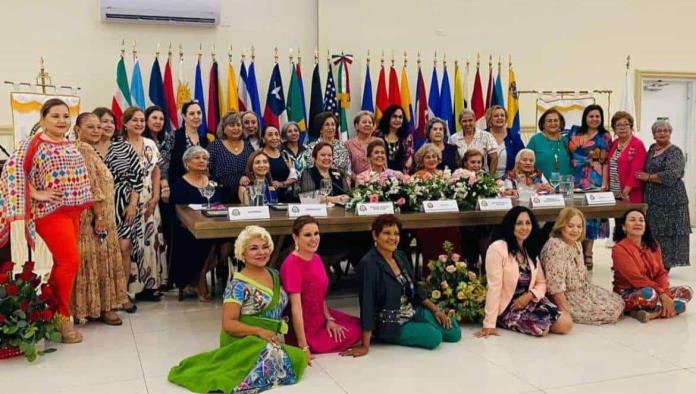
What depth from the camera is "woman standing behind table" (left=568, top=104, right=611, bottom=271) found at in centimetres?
593

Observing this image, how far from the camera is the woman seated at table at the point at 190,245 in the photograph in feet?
15.5

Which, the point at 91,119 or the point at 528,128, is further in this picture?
the point at 528,128

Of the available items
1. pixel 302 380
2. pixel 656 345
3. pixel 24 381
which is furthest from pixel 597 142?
pixel 24 381

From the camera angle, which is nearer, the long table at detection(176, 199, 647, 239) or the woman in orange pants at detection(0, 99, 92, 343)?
the woman in orange pants at detection(0, 99, 92, 343)

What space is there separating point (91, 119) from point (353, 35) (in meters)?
3.77

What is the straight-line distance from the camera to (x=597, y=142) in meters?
5.98

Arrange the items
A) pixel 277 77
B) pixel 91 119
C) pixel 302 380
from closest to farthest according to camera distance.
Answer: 1. pixel 302 380
2. pixel 91 119
3. pixel 277 77

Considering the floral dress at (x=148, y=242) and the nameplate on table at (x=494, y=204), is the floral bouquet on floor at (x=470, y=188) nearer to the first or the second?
the nameplate on table at (x=494, y=204)

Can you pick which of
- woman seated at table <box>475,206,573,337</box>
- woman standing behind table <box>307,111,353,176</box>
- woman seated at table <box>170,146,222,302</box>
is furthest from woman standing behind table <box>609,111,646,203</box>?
woman seated at table <box>170,146,222,302</box>

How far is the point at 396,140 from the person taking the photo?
5.70 metres

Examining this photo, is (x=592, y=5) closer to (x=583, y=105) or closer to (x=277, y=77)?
(x=583, y=105)

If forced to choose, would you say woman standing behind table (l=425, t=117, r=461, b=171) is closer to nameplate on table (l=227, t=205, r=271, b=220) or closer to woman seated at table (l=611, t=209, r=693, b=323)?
woman seated at table (l=611, t=209, r=693, b=323)

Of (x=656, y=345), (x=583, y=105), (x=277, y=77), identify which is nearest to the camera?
(x=656, y=345)

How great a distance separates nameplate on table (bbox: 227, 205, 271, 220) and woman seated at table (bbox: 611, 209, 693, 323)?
7.46 ft
